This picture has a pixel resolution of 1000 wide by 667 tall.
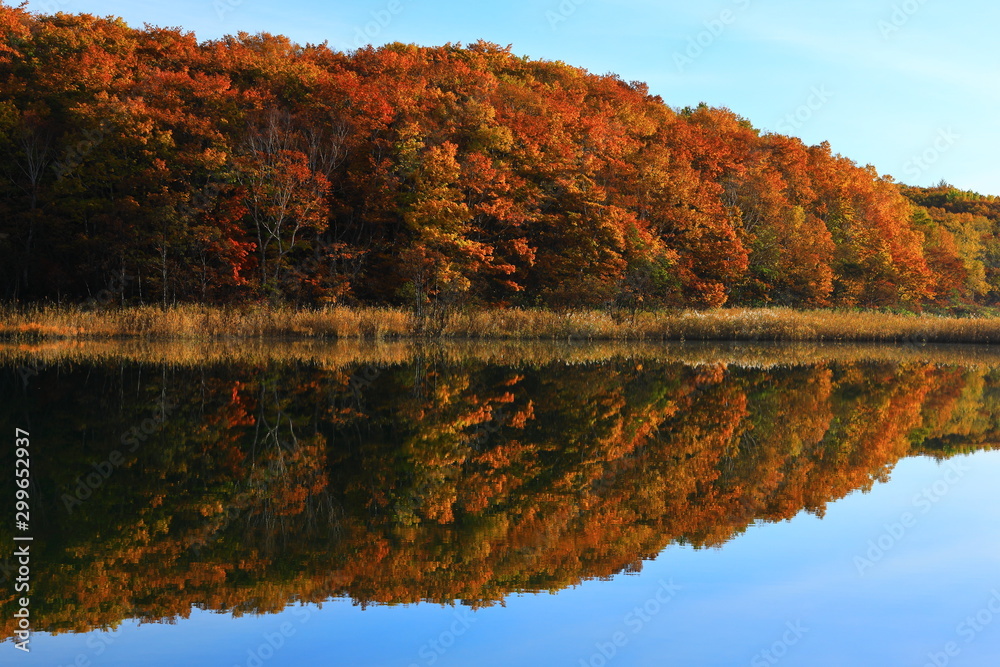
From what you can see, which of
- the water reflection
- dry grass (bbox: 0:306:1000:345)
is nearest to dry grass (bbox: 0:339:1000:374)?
dry grass (bbox: 0:306:1000:345)

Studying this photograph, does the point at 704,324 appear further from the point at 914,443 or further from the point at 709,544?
the point at 709,544

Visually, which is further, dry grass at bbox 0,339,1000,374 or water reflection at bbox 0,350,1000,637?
dry grass at bbox 0,339,1000,374

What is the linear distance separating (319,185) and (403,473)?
83.3 ft

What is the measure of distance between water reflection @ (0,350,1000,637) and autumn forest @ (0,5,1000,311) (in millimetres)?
15141

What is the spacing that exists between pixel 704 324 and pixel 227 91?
1963cm

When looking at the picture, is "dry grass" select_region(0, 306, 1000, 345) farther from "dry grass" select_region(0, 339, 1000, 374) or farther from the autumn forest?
the autumn forest

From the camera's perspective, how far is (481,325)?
31.9 meters

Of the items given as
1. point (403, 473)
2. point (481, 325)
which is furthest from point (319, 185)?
point (403, 473)

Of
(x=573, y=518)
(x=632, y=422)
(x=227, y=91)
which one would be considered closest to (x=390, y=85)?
(x=227, y=91)

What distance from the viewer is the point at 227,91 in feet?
109

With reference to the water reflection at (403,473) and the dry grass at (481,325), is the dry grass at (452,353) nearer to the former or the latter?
the dry grass at (481,325)

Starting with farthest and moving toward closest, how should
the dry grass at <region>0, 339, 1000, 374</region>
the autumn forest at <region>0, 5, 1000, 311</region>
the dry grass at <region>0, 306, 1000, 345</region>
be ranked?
1. the autumn forest at <region>0, 5, 1000, 311</region>
2. the dry grass at <region>0, 306, 1000, 345</region>
3. the dry grass at <region>0, 339, 1000, 374</region>

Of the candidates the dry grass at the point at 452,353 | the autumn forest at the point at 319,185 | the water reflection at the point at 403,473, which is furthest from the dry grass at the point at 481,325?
the water reflection at the point at 403,473

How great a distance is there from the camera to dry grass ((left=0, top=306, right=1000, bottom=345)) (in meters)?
27.0
